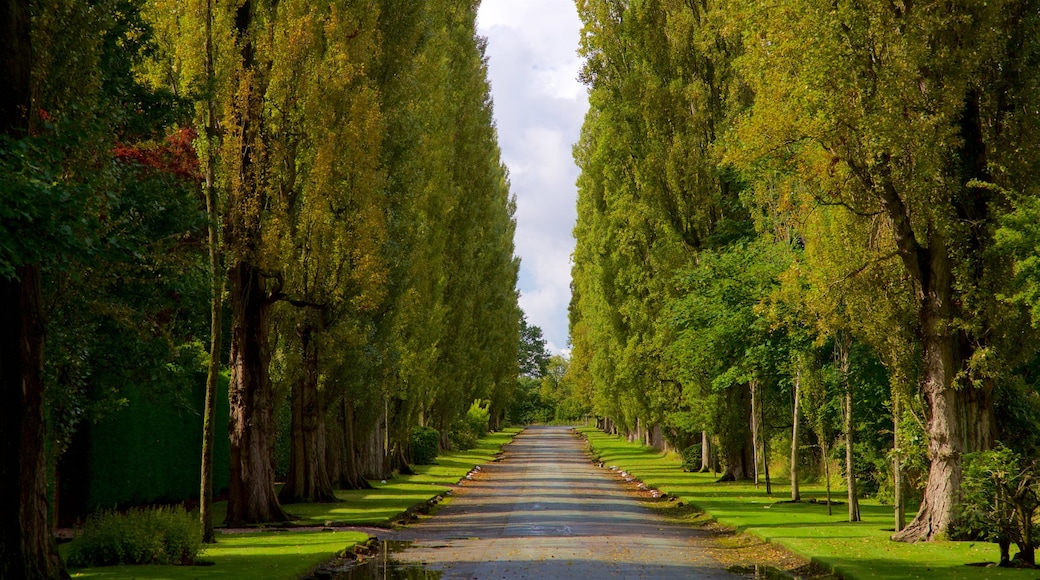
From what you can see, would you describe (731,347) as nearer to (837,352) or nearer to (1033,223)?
(837,352)

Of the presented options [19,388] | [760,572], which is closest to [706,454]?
[760,572]

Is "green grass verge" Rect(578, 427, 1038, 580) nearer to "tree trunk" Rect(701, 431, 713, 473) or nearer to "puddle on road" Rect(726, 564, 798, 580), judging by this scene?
"puddle on road" Rect(726, 564, 798, 580)

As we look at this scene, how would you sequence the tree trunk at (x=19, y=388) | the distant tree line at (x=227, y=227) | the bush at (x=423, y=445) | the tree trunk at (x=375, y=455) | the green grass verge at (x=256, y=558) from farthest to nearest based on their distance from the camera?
the bush at (x=423, y=445) → the tree trunk at (x=375, y=455) → the green grass verge at (x=256, y=558) → the distant tree line at (x=227, y=227) → the tree trunk at (x=19, y=388)

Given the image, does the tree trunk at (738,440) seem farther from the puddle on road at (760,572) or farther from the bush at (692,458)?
the puddle on road at (760,572)

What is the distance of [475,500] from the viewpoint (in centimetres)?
2947

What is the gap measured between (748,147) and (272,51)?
10.1m

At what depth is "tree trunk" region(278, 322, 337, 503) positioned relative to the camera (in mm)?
27453

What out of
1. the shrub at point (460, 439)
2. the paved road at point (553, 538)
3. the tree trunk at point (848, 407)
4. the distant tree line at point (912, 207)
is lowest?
the shrub at point (460, 439)

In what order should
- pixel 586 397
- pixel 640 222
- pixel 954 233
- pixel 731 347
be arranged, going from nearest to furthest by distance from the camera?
pixel 954 233
pixel 731 347
pixel 640 222
pixel 586 397

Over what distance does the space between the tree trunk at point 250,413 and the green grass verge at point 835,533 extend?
32.0 feet

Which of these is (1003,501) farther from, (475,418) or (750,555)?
(475,418)

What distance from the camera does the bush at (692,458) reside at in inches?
1641

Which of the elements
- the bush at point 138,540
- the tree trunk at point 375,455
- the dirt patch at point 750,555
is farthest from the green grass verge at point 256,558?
the tree trunk at point 375,455

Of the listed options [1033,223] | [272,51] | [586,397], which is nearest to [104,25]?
[272,51]
